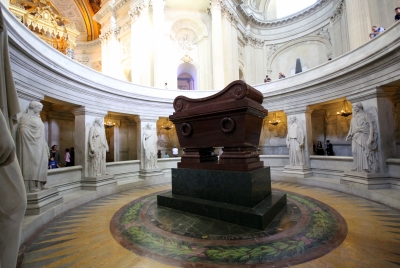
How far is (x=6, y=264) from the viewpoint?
115 centimetres

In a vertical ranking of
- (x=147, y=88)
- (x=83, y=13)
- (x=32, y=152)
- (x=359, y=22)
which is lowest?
(x=32, y=152)

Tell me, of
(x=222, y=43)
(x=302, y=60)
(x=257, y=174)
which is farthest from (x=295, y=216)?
(x=302, y=60)

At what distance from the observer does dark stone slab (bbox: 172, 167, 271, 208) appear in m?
3.17

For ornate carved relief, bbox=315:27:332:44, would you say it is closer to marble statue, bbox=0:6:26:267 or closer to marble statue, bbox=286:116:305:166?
marble statue, bbox=286:116:305:166

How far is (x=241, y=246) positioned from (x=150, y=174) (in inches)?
233

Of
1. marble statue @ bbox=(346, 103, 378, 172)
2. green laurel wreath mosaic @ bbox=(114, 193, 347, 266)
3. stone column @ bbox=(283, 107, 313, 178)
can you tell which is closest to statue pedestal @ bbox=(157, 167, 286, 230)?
green laurel wreath mosaic @ bbox=(114, 193, 347, 266)

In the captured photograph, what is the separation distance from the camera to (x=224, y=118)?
3.57m

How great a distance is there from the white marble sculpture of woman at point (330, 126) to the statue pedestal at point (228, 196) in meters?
6.52

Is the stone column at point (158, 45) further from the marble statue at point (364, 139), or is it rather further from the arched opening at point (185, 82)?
the marble statue at point (364, 139)

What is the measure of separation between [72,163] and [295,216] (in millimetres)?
7999

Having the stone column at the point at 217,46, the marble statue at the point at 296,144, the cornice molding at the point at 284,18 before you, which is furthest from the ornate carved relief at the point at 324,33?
the marble statue at the point at 296,144

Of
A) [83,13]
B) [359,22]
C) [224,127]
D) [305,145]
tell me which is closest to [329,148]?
[305,145]

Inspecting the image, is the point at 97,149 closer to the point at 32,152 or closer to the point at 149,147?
the point at 149,147

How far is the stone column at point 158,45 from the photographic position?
12.1 meters
